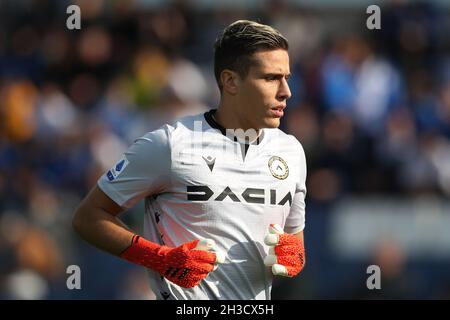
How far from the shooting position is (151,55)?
11648mm

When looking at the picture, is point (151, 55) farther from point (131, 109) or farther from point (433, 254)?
point (433, 254)

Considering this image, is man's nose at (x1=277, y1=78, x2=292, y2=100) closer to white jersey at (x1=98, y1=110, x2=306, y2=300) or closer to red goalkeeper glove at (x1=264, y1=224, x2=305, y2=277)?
white jersey at (x1=98, y1=110, x2=306, y2=300)

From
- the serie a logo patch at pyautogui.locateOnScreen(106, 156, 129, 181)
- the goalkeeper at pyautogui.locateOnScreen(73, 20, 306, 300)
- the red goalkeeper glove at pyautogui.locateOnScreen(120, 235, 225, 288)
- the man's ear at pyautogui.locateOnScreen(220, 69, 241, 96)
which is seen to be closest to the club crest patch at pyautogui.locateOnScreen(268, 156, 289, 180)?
the goalkeeper at pyautogui.locateOnScreen(73, 20, 306, 300)

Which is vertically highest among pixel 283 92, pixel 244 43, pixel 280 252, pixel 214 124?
pixel 244 43

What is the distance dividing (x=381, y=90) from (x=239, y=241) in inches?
260

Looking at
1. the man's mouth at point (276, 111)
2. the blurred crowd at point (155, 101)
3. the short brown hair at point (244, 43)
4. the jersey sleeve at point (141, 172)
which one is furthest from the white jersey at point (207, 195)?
the blurred crowd at point (155, 101)

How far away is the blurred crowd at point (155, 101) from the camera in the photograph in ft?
33.6

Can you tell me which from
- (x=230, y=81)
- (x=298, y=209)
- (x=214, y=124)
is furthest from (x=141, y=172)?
(x=298, y=209)

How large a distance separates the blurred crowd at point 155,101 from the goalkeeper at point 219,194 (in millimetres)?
4453

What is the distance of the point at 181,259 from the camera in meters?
4.86

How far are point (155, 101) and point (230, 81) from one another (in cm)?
580

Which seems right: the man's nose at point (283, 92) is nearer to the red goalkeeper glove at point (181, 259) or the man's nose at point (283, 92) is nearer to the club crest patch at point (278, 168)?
the club crest patch at point (278, 168)

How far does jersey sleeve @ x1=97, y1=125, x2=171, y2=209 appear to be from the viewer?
197 inches

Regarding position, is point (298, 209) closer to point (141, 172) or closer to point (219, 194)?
point (219, 194)
